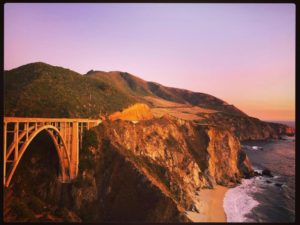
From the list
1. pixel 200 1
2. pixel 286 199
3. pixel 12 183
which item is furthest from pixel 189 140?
pixel 200 1

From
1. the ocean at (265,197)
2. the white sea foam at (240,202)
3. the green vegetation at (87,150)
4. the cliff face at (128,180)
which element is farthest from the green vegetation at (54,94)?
the ocean at (265,197)

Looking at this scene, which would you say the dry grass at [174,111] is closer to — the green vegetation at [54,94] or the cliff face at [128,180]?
the green vegetation at [54,94]

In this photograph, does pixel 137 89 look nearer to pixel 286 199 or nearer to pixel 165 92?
pixel 165 92

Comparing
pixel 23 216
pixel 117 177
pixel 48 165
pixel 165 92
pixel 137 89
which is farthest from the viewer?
pixel 165 92

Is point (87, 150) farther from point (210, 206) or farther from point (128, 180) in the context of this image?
point (210, 206)
